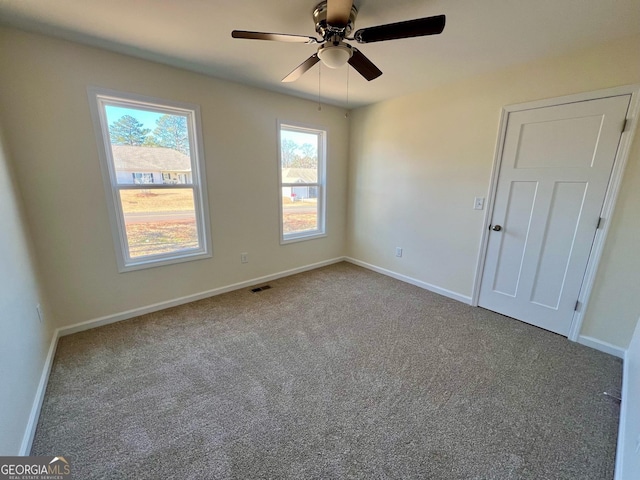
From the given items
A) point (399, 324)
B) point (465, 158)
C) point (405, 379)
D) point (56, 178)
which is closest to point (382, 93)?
point (465, 158)

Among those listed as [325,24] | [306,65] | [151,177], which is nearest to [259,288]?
[151,177]

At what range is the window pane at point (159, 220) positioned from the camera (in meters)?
2.51

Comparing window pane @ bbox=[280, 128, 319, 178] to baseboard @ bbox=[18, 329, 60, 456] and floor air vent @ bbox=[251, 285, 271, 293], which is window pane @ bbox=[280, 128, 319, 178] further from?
baseboard @ bbox=[18, 329, 60, 456]

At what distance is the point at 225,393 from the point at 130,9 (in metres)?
2.53

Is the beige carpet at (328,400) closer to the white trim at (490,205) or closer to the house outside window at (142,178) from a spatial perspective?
the white trim at (490,205)

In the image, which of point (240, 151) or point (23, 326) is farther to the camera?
point (240, 151)

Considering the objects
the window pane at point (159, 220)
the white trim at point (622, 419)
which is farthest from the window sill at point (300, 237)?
the white trim at point (622, 419)

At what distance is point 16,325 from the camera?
1.48 m

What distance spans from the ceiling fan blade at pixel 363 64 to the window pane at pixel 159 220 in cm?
205

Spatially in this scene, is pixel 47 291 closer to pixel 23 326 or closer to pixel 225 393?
pixel 23 326

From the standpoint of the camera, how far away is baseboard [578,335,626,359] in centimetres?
208

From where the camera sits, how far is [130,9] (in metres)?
1.60

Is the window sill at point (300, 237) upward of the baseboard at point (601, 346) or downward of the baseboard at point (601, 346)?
upward

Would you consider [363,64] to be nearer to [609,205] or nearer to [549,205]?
[549,205]
